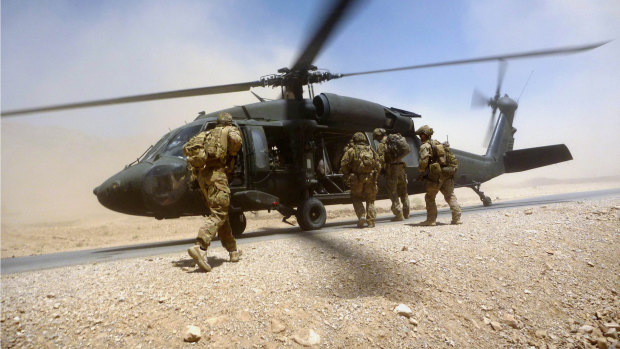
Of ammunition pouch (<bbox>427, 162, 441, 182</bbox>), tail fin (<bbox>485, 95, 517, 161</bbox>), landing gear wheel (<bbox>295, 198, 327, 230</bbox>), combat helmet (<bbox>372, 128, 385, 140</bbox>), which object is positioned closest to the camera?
ammunition pouch (<bbox>427, 162, 441, 182</bbox>)

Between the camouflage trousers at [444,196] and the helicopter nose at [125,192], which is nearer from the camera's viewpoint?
the helicopter nose at [125,192]

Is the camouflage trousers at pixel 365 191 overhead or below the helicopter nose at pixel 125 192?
below

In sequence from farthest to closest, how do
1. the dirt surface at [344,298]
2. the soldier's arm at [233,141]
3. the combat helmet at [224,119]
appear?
the combat helmet at [224,119] → the soldier's arm at [233,141] → the dirt surface at [344,298]

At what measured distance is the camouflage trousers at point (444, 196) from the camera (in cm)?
662

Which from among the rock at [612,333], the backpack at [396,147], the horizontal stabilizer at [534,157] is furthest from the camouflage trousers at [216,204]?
the horizontal stabilizer at [534,157]

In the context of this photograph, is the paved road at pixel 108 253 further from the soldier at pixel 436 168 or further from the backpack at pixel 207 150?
the backpack at pixel 207 150

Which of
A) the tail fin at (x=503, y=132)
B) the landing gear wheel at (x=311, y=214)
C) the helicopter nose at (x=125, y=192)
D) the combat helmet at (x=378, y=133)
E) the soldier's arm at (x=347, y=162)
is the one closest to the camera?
the helicopter nose at (x=125, y=192)

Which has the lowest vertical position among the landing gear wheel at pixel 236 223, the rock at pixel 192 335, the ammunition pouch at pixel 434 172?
the landing gear wheel at pixel 236 223

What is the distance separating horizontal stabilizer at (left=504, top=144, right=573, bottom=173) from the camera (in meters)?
11.0

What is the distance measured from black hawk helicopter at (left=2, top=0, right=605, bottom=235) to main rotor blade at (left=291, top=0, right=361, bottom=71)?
2156mm

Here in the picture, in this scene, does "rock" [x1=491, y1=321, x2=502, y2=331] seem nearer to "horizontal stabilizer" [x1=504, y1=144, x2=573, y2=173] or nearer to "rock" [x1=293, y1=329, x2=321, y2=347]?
"rock" [x1=293, y1=329, x2=321, y2=347]

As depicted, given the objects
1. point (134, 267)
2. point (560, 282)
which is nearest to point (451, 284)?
point (560, 282)

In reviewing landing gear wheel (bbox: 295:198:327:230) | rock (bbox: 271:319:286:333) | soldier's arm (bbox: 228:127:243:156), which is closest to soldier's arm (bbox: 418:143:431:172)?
landing gear wheel (bbox: 295:198:327:230)

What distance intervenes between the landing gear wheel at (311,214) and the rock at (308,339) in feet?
16.3
